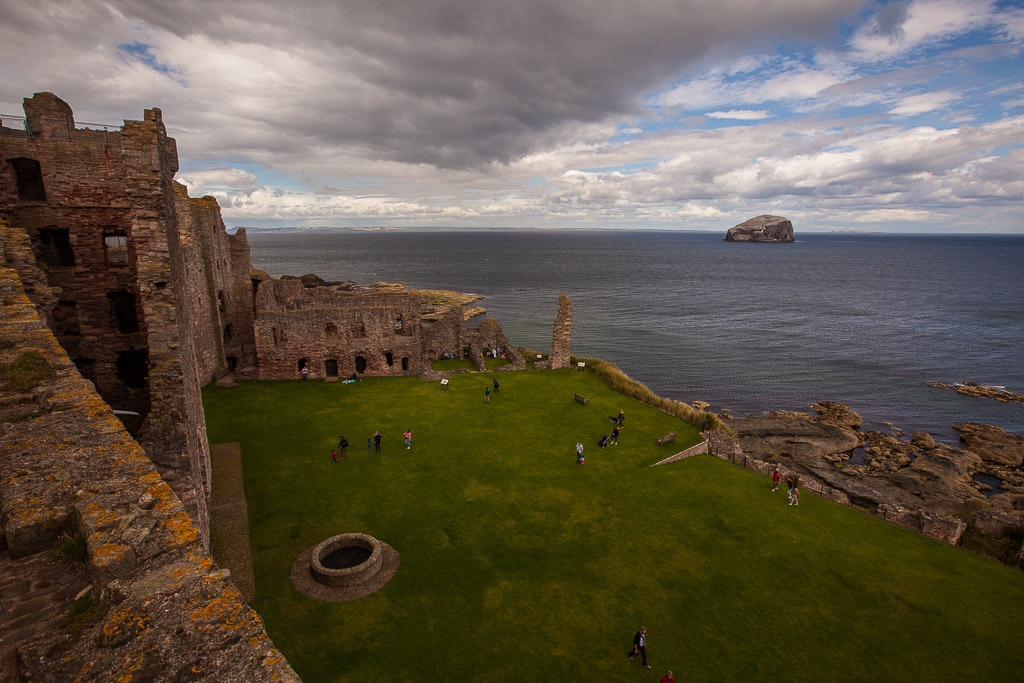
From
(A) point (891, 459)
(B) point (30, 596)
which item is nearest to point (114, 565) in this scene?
(B) point (30, 596)

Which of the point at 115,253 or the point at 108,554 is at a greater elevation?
the point at 115,253

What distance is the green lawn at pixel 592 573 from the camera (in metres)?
13.4

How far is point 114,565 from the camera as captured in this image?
4.41 metres

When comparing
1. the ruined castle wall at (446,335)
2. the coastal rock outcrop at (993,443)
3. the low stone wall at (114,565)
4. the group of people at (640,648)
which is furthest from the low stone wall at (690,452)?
the coastal rock outcrop at (993,443)

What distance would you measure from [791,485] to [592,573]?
10.7 m

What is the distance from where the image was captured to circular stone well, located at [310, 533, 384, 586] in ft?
50.5

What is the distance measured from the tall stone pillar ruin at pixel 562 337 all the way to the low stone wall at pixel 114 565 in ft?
104

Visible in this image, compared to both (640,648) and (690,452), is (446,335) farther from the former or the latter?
(640,648)

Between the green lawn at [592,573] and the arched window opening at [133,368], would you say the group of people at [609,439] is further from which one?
the arched window opening at [133,368]

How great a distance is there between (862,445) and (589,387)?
21.7 m

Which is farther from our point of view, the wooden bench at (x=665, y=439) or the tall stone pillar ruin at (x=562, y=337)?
the tall stone pillar ruin at (x=562, y=337)

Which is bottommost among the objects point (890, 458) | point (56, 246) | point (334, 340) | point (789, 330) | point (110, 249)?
point (890, 458)

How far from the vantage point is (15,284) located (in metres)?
11.3

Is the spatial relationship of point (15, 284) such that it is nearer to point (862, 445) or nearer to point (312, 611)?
point (312, 611)
